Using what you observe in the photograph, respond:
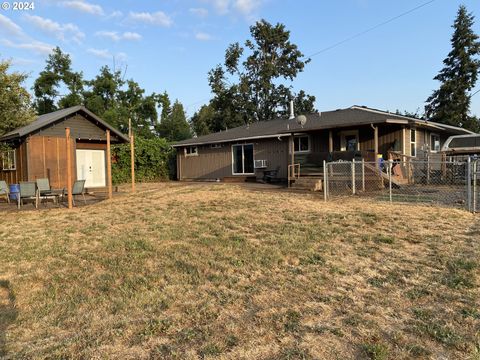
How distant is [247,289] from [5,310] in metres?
2.45

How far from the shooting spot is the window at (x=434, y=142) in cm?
1903

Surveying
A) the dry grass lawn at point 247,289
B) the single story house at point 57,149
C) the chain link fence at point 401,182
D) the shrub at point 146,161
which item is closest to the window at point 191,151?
the shrub at point 146,161

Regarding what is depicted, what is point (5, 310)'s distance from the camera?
3617 mm

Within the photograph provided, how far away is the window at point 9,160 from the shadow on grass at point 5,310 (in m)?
12.6

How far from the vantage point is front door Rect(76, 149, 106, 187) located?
643 inches

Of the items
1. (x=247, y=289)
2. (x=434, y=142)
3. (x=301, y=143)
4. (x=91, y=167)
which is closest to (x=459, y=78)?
(x=434, y=142)

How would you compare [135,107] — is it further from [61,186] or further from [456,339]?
[456,339]

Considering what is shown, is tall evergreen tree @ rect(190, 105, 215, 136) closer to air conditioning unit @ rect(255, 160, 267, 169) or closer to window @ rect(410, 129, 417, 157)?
air conditioning unit @ rect(255, 160, 267, 169)

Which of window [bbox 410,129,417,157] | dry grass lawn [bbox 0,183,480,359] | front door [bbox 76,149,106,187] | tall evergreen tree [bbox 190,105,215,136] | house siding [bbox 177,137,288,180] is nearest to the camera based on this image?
dry grass lawn [bbox 0,183,480,359]

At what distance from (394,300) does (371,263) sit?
1.16m

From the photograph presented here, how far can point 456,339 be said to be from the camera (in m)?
2.78

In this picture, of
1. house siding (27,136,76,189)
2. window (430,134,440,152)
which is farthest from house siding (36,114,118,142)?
window (430,134,440,152)

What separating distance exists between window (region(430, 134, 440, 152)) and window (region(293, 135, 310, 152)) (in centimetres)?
665

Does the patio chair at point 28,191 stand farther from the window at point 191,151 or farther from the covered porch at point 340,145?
the window at point 191,151
